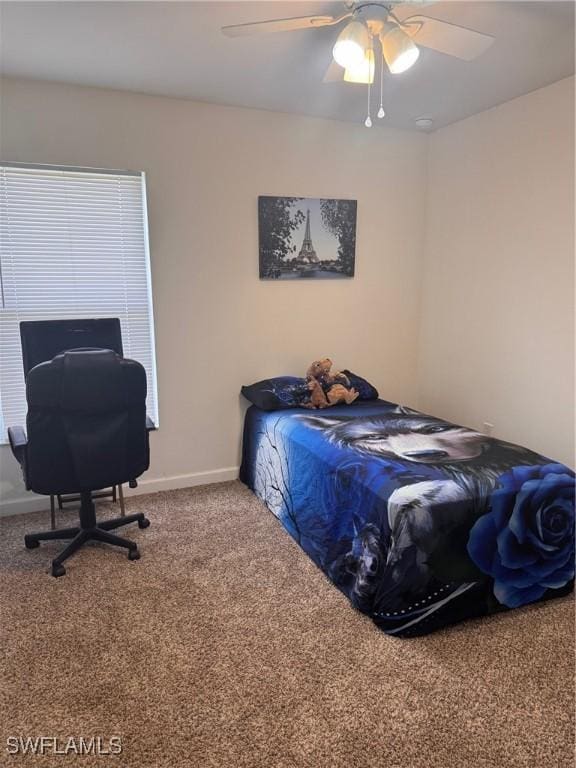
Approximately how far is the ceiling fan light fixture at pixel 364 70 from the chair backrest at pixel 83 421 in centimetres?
158

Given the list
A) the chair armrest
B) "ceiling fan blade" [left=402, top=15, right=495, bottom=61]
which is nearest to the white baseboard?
the chair armrest

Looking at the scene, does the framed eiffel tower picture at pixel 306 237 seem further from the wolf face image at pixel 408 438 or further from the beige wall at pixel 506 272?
the wolf face image at pixel 408 438

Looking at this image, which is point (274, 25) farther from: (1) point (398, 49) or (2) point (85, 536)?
(2) point (85, 536)

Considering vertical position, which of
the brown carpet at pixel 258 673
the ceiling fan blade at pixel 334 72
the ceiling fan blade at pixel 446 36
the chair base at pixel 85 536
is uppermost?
the ceiling fan blade at pixel 334 72

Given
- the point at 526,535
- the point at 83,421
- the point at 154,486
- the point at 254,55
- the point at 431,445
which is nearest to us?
the point at 526,535

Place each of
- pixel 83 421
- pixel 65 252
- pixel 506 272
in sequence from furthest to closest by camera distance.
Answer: pixel 506 272 < pixel 65 252 < pixel 83 421

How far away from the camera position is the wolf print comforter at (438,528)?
6.31 feet

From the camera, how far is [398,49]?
1906mm

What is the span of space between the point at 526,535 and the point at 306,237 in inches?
92.7

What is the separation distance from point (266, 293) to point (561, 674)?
8.59 feet

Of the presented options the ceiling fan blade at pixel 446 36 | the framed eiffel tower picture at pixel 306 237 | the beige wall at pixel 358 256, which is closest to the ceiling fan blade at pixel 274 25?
the ceiling fan blade at pixel 446 36

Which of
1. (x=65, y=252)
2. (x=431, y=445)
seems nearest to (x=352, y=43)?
(x=431, y=445)

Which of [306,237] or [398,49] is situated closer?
[398,49]

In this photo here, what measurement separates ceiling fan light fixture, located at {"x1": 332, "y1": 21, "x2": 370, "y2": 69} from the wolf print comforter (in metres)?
1.66
